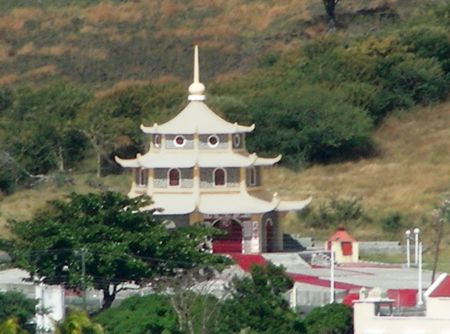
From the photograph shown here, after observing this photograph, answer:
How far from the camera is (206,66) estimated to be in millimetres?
92562

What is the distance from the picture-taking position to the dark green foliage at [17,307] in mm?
48781

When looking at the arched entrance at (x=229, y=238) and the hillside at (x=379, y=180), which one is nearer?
the arched entrance at (x=229, y=238)

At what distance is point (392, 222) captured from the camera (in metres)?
69.3

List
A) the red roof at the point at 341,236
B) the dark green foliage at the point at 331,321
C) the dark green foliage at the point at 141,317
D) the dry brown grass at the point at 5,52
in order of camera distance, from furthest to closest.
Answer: the dry brown grass at the point at 5,52 → the red roof at the point at 341,236 → the dark green foliage at the point at 331,321 → the dark green foliage at the point at 141,317

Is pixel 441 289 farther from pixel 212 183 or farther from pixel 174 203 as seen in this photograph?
pixel 212 183

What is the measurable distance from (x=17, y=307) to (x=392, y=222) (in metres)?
21.8

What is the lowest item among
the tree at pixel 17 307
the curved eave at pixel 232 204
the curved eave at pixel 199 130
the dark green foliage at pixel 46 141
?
the tree at pixel 17 307

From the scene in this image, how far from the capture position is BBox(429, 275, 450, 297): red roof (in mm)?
47250

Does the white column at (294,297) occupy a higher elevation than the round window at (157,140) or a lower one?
lower

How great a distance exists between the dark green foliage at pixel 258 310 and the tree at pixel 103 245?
3.64 meters

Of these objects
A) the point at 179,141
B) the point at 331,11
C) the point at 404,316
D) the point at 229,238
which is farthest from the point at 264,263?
the point at 331,11

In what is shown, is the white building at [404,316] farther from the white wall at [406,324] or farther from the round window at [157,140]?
the round window at [157,140]

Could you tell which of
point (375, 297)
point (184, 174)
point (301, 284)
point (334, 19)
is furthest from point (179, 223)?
point (334, 19)

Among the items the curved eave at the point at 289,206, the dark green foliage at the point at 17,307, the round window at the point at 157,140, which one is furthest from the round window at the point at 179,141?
the dark green foliage at the point at 17,307
